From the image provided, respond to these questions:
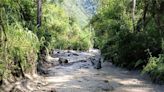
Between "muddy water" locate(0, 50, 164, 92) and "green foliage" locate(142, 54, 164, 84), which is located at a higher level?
"green foliage" locate(142, 54, 164, 84)

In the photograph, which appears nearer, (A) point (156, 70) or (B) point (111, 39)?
(A) point (156, 70)

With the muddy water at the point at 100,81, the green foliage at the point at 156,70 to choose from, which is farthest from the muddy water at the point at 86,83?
the green foliage at the point at 156,70

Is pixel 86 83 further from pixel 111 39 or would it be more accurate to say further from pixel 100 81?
pixel 111 39

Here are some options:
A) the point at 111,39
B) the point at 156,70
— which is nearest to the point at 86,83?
the point at 156,70

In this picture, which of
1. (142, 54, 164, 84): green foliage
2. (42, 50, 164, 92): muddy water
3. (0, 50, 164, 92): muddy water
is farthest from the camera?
(142, 54, 164, 84): green foliage

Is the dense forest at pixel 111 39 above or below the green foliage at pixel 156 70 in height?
above

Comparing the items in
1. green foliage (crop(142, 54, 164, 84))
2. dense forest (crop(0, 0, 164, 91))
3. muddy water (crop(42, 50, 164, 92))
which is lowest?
muddy water (crop(42, 50, 164, 92))

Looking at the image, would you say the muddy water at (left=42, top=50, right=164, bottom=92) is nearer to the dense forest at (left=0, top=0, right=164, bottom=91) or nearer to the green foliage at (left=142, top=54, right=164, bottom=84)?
the green foliage at (left=142, top=54, right=164, bottom=84)

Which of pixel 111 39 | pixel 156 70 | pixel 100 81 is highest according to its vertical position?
pixel 111 39

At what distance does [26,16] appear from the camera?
21.3 meters

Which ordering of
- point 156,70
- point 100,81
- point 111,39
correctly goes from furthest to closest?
point 111,39 → point 100,81 → point 156,70

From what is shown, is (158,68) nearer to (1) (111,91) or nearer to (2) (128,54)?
(1) (111,91)

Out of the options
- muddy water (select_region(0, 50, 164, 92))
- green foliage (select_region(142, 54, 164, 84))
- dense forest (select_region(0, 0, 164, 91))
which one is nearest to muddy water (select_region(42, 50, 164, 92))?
muddy water (select_region(0, 50, 164, 92))

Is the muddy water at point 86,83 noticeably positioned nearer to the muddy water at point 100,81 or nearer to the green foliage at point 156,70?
the muddy water at point 100,81
